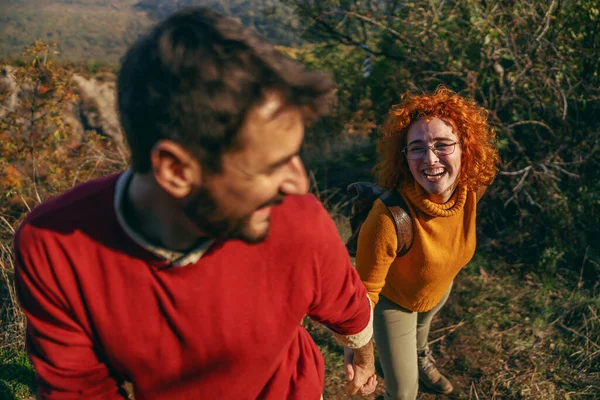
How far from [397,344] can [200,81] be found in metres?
1.87

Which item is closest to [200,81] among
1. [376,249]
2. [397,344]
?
[376,249]

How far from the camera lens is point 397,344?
8.29ft

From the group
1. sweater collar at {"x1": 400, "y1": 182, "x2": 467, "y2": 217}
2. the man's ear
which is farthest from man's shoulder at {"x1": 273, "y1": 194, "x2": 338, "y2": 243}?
sweater collar at {"x1": 400, "y1": 182, "x2": 467, "y2": 217}

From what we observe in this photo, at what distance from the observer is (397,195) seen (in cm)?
240

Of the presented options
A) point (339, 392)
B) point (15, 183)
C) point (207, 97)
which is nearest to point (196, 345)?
point (207, 97)

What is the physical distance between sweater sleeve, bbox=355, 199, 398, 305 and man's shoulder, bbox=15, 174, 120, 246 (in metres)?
1.19

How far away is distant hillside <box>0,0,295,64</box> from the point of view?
20953mm

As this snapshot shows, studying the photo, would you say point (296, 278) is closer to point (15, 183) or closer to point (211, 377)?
point (211, 377)

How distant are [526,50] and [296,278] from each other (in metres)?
4.51

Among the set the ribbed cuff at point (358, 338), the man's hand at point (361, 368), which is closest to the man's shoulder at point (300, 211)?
the ribbed cuff at point (358, 338)

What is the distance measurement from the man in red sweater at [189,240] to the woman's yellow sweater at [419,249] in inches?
25.2

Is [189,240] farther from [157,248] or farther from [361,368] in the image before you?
[361,368]

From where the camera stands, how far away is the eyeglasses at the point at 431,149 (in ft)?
7.85

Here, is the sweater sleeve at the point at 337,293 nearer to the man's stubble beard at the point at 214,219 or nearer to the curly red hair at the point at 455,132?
the man's stubble beard at the point at 214,219
